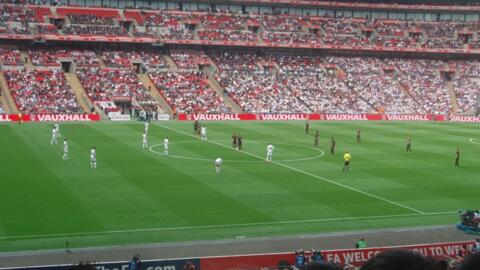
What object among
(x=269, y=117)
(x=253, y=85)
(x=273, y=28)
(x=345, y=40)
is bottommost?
(x=269, y=117)

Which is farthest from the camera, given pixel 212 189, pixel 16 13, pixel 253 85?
pixel 253 85

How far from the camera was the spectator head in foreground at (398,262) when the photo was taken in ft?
11.1

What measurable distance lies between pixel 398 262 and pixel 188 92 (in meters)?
78.0

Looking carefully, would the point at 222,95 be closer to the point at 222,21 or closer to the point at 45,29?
the point at 222,21

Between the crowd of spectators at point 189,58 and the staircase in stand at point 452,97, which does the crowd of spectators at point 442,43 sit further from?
the crowd of spectators at point 189,58

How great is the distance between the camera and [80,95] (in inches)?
2968

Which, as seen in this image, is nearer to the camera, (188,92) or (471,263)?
(471,263)

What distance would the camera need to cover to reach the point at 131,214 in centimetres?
2778

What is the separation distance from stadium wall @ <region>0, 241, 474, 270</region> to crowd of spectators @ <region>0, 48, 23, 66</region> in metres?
63.6

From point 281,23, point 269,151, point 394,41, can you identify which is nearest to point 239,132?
point 269,151

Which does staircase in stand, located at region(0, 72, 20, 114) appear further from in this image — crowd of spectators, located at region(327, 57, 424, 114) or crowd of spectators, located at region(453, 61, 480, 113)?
crowd of spectators, located at region(453, 61, 480, 113)

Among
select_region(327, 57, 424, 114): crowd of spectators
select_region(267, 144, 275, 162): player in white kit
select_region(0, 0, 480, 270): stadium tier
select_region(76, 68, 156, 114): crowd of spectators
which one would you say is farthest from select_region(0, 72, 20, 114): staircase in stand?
select_region(327, 57, 424, 114): crowd of spectators

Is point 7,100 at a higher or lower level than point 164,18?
lower

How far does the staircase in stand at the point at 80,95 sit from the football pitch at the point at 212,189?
16.6 meters
